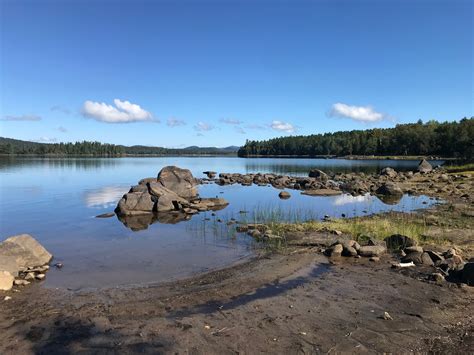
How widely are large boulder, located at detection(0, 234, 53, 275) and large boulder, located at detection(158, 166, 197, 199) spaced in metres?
21.8

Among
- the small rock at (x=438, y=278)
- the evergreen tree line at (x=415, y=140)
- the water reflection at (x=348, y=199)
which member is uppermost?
the evergreen tree line at (x=415, y=140)

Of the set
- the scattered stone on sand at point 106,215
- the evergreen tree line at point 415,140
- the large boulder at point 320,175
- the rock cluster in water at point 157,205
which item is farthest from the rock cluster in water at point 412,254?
the evergreen tree line at point 415,140

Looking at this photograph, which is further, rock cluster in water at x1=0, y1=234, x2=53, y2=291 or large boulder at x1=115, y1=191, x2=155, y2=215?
large boulder at x1=115, y1=191, x2=155, y2=215

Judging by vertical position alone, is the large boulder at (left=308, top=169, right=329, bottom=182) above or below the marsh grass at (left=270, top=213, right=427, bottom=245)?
above

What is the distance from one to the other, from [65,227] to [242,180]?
40.2 metres

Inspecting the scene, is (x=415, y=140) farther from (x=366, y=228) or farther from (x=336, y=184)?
(x=366, y=228)

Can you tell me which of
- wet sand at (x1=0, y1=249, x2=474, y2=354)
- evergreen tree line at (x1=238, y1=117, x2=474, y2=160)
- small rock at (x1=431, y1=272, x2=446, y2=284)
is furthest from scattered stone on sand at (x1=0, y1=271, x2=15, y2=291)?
evergreen tree line at (x1=238, y1=117, x2=474, y2=160)

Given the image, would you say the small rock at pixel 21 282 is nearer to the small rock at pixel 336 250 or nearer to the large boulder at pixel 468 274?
the small rock at pixel 336 250

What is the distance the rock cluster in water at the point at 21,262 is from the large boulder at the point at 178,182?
71.3ft

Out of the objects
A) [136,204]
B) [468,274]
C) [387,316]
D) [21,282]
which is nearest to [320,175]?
[136,204]

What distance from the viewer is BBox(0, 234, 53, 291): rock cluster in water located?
12.6 meters

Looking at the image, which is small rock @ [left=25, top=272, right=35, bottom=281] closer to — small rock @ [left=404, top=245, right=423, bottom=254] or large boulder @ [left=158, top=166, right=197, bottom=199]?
small rock @ [left=404, top=245, right=423, bottom=254]

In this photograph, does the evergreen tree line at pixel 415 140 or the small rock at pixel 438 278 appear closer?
the small rock at pixel 438 278

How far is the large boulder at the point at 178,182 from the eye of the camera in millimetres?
37625
